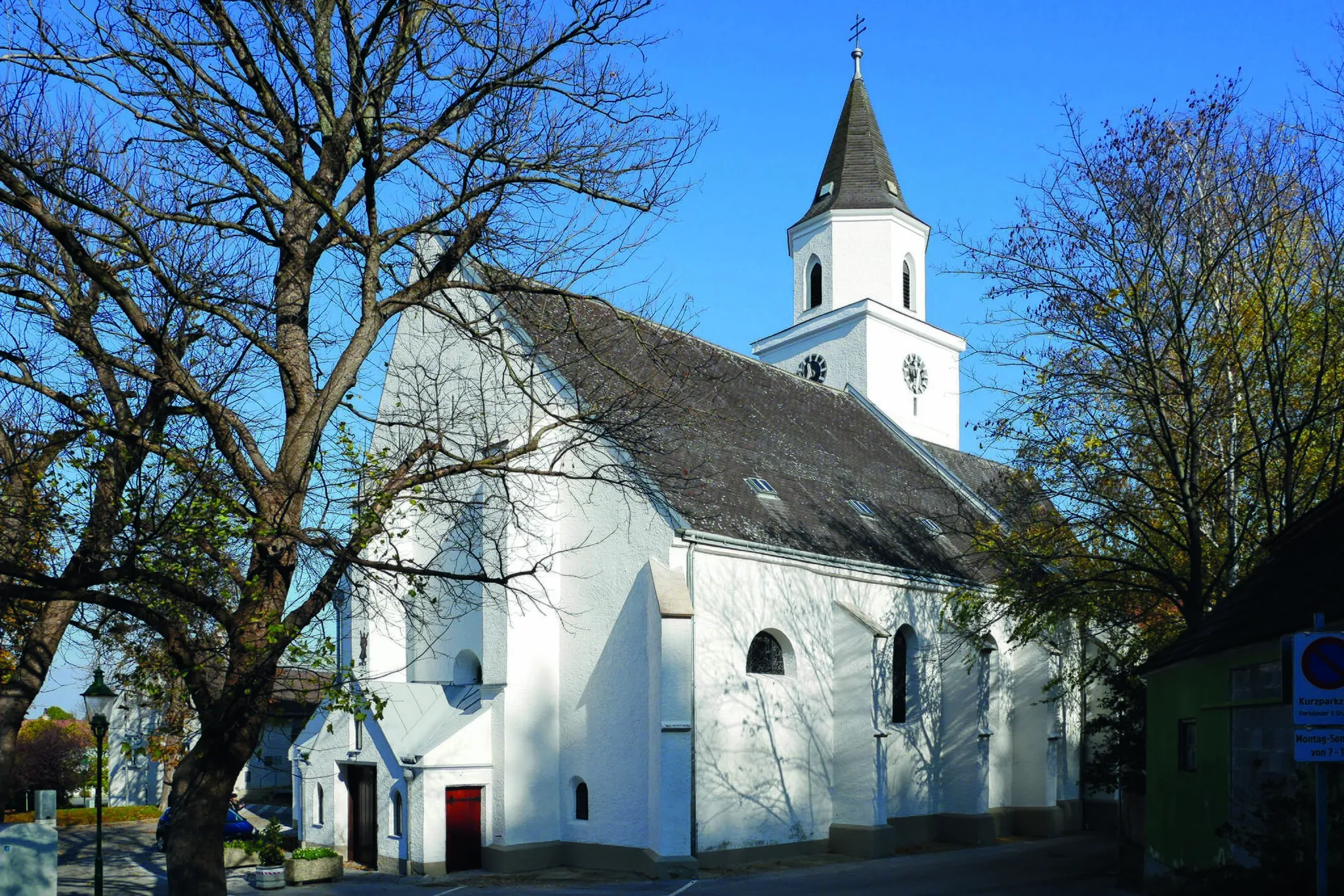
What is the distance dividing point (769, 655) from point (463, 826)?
6.73 meters

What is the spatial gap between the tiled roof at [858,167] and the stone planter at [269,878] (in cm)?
2404

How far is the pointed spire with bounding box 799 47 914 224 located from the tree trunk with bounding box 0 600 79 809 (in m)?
26.5

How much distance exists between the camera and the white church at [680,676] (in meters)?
20.8

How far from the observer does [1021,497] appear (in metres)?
18.8

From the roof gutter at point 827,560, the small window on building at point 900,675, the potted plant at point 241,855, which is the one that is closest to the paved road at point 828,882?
the potted plant at point 241,855

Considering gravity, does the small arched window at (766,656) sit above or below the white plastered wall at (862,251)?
below

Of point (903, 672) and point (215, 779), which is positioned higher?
point (215, 779)

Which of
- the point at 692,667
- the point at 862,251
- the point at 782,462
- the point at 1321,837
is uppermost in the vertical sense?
the point at 862,251

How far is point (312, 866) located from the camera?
20.7 metres

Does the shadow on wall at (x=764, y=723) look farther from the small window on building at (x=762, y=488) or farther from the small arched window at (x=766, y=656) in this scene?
the small window on building at (x=762, y=488)

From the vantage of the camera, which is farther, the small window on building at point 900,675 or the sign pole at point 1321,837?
the small window on building at point 900,675

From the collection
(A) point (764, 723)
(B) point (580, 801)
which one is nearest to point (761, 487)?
(A) point (764, 723)

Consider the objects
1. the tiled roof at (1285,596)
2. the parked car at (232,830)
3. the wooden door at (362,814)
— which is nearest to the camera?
the tiled roof at (1285,596)

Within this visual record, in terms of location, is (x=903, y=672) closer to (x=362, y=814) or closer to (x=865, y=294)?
(x=362, y=814)
